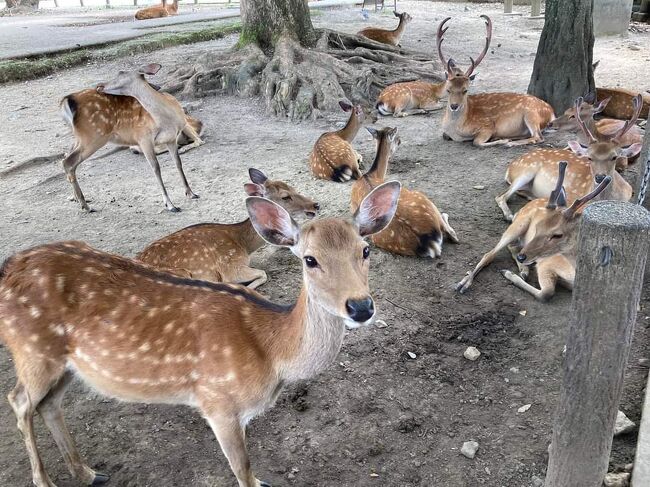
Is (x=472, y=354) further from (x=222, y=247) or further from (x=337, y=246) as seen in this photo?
(x=222, y=247)

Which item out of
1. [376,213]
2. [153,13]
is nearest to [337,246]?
[376,213]

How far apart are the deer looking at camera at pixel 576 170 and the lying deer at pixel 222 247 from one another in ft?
5.83

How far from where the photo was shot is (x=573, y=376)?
6.56 ft

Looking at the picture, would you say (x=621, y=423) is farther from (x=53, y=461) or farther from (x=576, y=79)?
(x=576, y=79)

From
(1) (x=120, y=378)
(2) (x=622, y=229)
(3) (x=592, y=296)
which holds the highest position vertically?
(2) (x=622, y=229)

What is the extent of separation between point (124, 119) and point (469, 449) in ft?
13.7

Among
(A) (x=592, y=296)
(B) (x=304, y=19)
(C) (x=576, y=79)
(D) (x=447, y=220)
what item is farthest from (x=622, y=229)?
(B) (x=304, y=19)

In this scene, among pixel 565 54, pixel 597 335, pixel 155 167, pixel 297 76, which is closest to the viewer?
pixel 597 335

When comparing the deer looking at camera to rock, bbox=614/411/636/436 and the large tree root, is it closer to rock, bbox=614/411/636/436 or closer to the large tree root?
rock, bbox=614/411/636/436

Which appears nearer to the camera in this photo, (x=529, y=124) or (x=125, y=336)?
(x=125, y=336)

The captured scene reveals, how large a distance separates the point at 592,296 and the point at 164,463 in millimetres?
1836

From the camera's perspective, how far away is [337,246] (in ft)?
6.95

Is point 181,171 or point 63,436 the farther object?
point 181,171

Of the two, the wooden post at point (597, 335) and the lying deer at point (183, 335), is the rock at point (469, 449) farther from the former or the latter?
the lying deer at point (183, 335)
